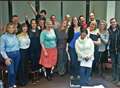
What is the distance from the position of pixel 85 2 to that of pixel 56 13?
75cm

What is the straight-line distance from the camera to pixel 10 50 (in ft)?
20.3

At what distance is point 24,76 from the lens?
21.9 feet

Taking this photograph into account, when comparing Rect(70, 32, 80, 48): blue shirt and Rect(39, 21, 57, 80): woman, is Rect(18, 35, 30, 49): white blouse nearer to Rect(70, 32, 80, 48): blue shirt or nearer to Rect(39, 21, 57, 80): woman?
Rect(39, 21, 57, 80): woman

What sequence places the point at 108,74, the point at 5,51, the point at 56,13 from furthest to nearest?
the point at 56,13 → the point at 108,74 → the point at 5,51

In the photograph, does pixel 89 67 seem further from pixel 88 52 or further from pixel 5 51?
pixel 5 51

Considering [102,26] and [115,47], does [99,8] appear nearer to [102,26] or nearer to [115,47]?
[102,26]

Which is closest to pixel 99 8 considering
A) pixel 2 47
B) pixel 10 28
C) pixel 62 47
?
pixel 62 47

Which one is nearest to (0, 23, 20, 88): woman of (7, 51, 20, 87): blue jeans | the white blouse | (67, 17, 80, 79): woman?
(7, 51, 20, 87): blue jeans

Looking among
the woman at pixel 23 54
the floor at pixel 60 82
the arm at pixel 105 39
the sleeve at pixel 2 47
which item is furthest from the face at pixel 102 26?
the sleeve at pixel 2 47

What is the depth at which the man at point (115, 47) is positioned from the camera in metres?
6.55

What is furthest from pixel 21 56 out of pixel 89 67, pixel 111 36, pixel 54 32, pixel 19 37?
pixel 111 36

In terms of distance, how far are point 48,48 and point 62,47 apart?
34 centimetres

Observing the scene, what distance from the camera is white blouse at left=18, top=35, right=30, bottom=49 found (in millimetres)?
6422

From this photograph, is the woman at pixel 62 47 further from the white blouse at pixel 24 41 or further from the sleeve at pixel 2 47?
the sleeve at pixel 2 47
